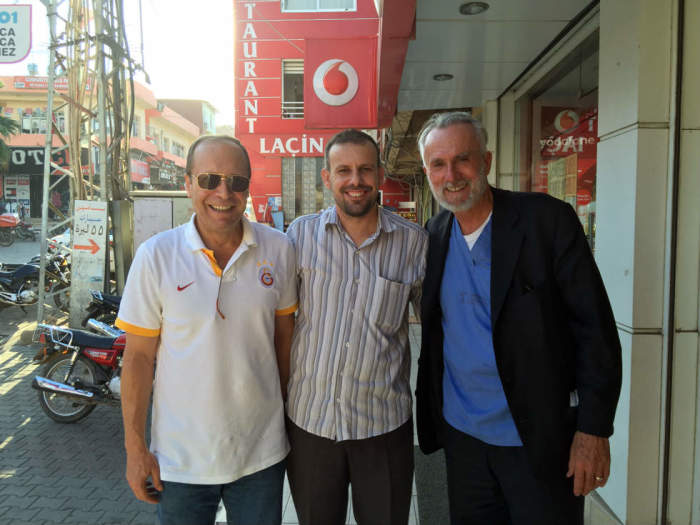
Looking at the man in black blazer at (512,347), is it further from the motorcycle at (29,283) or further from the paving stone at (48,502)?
the motorcycle at (29,283)

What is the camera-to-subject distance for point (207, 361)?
1.99 metres

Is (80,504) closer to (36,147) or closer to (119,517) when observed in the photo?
(119,517)

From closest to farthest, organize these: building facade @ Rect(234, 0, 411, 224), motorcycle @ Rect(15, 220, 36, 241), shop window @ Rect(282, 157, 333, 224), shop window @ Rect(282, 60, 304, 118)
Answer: building facade @ Rect(234, 0, 411, 224)
shop window @ Rect(282, 157, 333, 224)
shop window @ Rect(282, 60, 304, 118)
motorcycle @ Rect(15, 220, 36, 241)

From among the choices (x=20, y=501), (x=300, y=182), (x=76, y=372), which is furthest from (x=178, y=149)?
(x=20, y=501)

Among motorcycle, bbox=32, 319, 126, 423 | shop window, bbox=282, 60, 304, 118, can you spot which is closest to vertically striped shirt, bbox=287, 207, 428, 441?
motorcycle, bbox=32, 319, 126, 423

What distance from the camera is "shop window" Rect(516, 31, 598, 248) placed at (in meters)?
3.94

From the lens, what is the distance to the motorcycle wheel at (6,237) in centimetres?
2317

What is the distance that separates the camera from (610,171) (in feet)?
9.48

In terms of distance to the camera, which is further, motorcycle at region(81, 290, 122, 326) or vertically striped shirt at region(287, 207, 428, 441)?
motorcycle at region(81, 290, 122, 326)

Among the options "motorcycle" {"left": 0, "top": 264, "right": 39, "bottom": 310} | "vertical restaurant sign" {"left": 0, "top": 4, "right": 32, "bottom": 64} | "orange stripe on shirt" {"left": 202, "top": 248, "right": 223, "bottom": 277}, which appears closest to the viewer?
"orange stripe on shirt" {"left": 202, "top": 248, "right": 223, "bottom": 277}

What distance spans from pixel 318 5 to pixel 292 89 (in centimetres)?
289

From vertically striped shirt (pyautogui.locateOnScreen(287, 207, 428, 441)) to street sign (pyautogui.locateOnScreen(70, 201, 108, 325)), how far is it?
25.2ft

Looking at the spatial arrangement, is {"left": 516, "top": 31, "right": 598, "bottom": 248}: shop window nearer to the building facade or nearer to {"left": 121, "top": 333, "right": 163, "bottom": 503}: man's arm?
{"left": 121, "top": 333, "right": 163, "bottom": 503}: man's arm

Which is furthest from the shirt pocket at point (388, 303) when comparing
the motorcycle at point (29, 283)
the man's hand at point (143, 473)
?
the motorcycle at point (29, 283)
